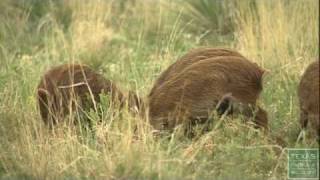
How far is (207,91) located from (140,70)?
103 inches

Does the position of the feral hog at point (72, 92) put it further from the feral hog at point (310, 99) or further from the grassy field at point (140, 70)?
the feral hog at point (310, 99)

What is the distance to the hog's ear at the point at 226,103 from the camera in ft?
16.7

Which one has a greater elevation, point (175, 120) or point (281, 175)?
point (175, 120)

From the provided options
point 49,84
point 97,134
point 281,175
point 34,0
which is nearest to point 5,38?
point 34,0

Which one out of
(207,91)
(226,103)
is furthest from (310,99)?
(207,91)

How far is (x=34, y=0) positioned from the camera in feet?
35.9

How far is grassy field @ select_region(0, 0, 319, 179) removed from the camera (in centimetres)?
495

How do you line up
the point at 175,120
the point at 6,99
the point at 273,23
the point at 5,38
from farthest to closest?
the point at 5,38 < the point at 273,23 < the point at 6,99 < the point at 175,120

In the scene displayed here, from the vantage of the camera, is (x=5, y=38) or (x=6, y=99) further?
(x=5, y=38)

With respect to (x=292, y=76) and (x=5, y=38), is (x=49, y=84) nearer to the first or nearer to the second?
(x=292, y=76)

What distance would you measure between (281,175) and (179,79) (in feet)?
3.27

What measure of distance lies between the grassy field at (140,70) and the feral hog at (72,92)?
0.50ft

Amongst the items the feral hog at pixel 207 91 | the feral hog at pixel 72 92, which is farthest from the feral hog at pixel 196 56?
the feral hog at pixel 72 92

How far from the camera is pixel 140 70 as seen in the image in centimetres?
769
